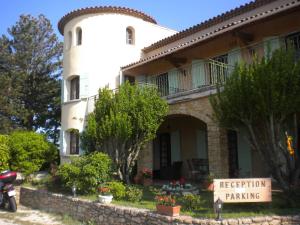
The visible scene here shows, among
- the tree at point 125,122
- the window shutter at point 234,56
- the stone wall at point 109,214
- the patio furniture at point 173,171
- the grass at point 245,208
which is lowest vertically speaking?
the stone wall at point 109,214

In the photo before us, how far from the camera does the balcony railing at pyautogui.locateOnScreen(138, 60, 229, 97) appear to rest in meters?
13.1

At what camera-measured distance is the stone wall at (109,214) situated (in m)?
6.75

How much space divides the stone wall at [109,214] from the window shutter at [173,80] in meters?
6.56

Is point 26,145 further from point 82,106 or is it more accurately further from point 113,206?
point 113,206

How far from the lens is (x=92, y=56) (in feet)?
56.5

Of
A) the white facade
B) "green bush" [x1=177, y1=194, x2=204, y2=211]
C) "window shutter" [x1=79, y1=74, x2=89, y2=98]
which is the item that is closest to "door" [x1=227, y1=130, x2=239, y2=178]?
"green bush" [x1=177, y1=194, x2=204, y2=211]

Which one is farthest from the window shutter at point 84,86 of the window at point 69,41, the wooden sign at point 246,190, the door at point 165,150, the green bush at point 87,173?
the wooden sign at point 246,190

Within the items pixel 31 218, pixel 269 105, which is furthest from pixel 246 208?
pixel 31 218

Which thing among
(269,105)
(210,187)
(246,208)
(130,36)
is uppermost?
(130,36)

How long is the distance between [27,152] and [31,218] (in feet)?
14.1

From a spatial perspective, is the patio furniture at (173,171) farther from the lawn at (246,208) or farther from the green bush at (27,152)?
the lawn at (246,208)

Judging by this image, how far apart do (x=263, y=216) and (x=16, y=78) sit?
2315 cm

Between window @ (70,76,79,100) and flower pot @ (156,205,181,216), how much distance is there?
36.8ft

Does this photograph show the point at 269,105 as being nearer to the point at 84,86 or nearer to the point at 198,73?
the point at 198,73
